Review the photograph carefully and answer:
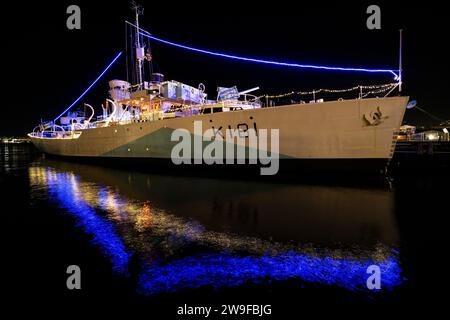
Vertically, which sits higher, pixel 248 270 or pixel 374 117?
pixel 374 117

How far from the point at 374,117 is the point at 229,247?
401 inches

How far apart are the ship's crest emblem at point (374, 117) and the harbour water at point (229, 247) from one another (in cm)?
383

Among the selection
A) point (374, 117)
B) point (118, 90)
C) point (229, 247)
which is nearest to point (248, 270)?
point (229, 247)

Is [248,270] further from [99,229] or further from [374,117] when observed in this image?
[374,117]

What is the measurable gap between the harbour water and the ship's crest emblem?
12.6ft

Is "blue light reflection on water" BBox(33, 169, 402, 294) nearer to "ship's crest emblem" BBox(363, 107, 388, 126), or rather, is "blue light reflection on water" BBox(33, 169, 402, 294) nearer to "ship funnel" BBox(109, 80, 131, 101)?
"ship's crest emblem" BBox(363, 107, 388, 126)

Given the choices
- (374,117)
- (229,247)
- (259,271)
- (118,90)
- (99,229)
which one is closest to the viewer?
(259,271)

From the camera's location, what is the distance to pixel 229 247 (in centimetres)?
473

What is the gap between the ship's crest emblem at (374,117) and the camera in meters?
11.4

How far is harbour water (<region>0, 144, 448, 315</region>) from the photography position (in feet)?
11.0

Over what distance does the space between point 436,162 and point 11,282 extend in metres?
22.3

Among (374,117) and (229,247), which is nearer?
(229,247)

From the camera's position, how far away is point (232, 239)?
513 cm
